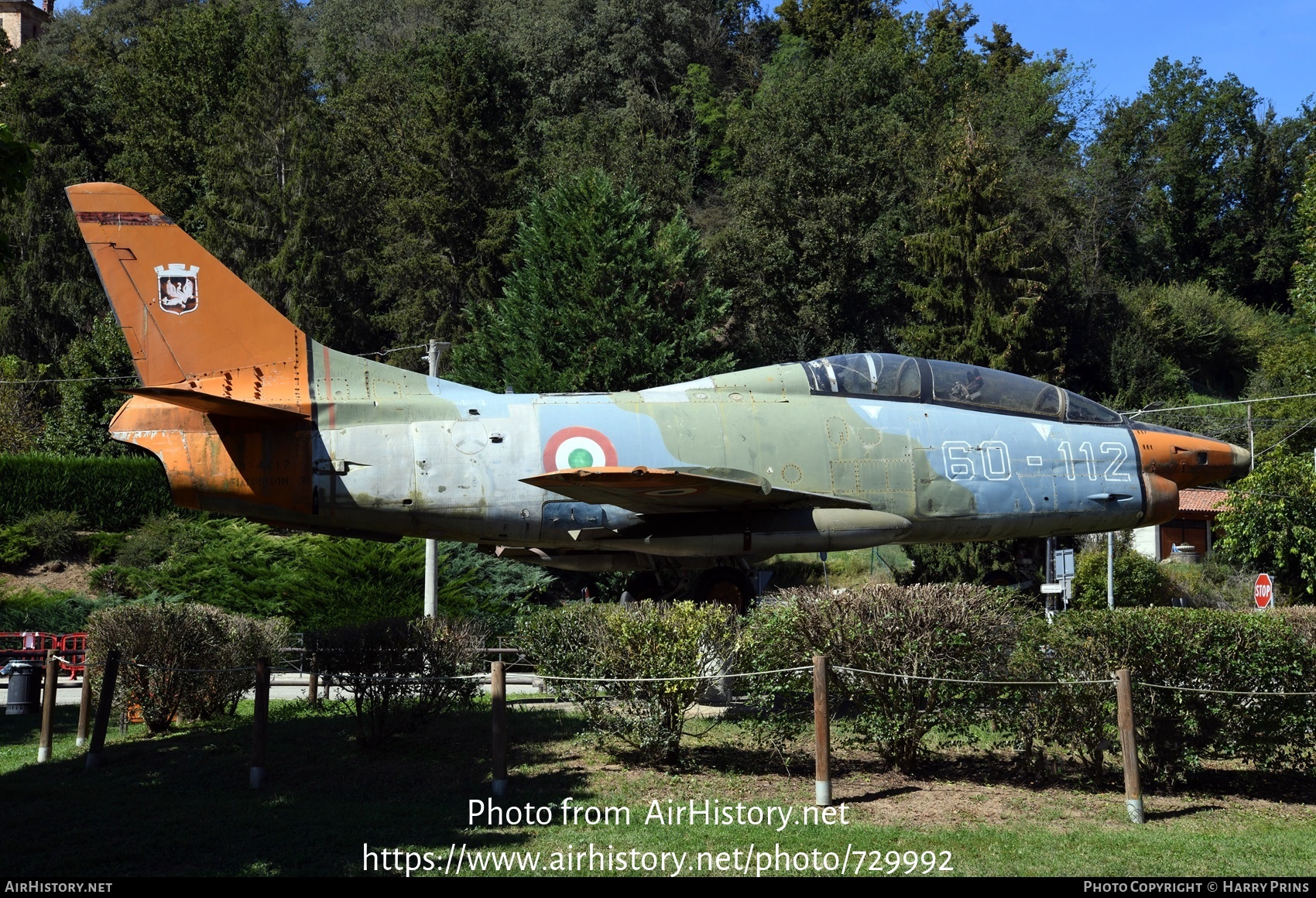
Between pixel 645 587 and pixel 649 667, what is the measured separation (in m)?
4.72

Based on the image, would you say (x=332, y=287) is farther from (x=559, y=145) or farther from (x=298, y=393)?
(x=298, y=393)

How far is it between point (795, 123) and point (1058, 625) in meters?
48.2

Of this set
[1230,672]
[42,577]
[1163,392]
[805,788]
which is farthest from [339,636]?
[1163,392]

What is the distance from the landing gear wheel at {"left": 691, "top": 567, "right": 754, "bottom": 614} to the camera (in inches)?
581

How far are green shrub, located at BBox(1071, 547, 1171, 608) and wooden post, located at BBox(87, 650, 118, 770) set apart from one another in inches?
1181

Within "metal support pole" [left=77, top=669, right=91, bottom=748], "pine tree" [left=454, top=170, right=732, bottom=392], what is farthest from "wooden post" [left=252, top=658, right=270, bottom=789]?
"pine tree" [left=454, top=170, right=732, bottom=392]

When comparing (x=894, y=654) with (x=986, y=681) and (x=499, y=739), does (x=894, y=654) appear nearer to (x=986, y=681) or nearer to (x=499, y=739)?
(x=986, y=681)

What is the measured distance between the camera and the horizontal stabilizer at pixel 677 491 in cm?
1238

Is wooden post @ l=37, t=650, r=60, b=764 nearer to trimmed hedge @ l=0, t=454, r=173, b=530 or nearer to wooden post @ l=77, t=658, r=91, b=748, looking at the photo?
wooden post @ l=77, t=658, r=91, b=748

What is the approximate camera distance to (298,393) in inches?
546

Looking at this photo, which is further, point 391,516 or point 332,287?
point 332,287

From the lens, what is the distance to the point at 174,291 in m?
14.0

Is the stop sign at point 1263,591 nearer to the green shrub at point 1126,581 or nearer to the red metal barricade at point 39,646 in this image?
the green shrub at point 1126,581

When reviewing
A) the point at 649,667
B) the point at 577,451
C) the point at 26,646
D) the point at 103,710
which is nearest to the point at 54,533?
the point at 26,646
